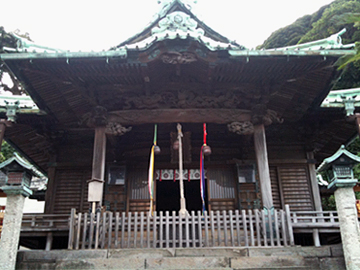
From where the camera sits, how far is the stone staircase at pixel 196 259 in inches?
277

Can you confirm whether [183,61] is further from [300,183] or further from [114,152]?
[300,183]

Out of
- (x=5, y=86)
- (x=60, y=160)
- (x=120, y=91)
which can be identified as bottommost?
(x=60, y=160)

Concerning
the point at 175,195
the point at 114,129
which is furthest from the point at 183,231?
the point at 175,195

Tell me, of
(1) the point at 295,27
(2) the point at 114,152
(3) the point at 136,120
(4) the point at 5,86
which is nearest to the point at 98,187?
(3) the point at 136,120

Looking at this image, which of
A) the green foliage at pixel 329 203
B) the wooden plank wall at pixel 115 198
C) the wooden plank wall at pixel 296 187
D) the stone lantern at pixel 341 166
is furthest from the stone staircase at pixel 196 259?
the green foliage at pixel 329 203

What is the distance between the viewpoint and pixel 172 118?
10312mm

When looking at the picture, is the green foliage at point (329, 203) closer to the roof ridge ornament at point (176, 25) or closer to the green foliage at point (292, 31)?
the green foliage at point (292, 31)

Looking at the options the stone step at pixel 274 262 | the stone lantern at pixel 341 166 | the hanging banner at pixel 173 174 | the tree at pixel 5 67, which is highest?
the tree at pixel 5 67

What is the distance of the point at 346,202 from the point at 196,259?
3.37 m

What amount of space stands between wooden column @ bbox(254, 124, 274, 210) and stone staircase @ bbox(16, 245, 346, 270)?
5.85 feet

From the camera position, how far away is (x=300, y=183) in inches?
483

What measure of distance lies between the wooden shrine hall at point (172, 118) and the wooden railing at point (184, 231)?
0.26 ft

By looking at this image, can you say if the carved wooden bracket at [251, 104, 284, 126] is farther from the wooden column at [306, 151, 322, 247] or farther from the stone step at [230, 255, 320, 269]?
the stone step at [230, 255, 320, 269]

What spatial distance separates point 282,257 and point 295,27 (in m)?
30.2
